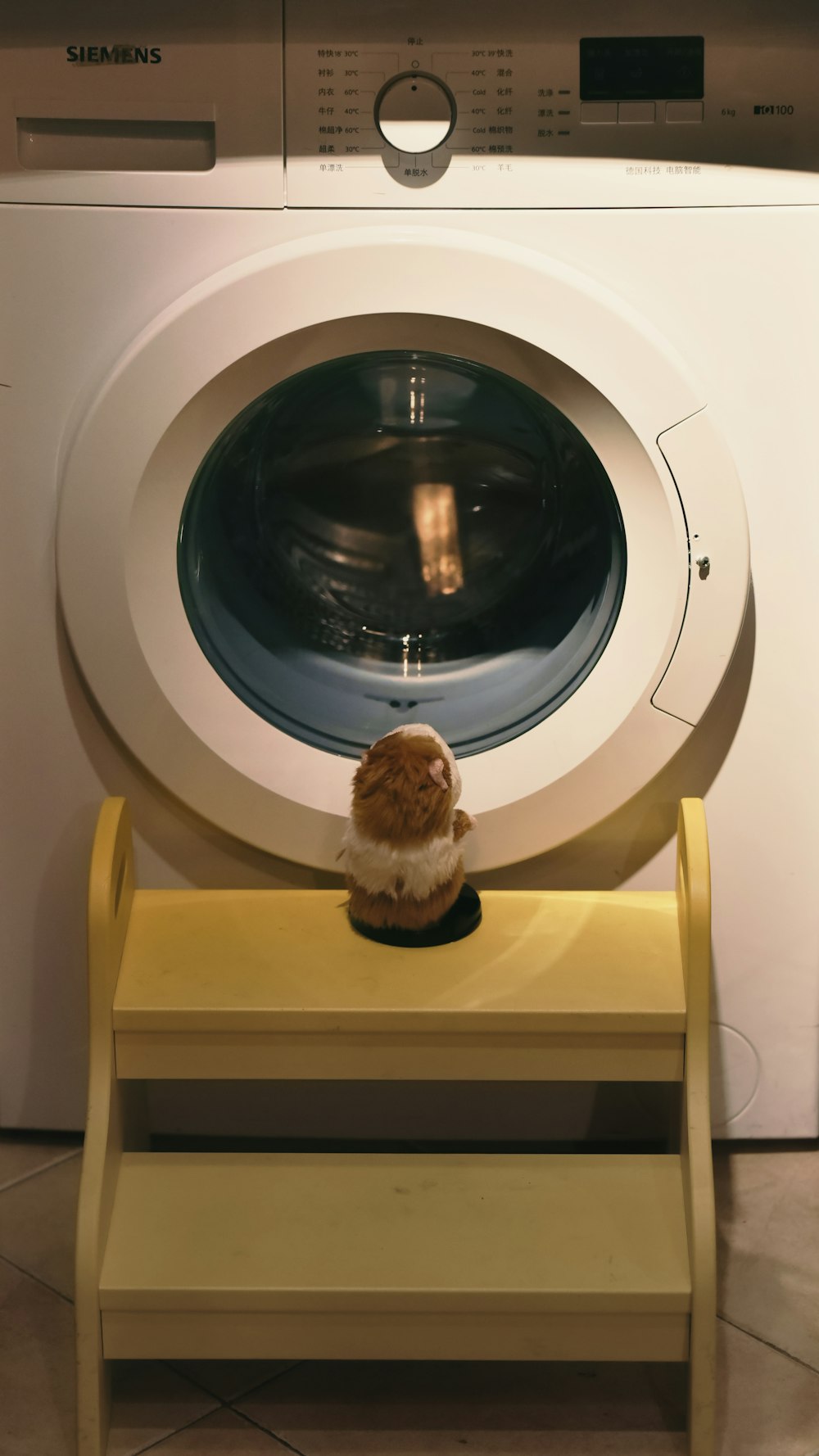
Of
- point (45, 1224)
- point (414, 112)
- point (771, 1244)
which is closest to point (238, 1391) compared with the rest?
point (45, 1224)

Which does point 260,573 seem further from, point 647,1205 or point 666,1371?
point 666,1371

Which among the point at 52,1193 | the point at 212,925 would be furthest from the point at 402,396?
the point at 52,1193

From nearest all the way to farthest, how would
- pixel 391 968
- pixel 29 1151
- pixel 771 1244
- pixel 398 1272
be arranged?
1. pixel 398 1272
2. pixel 391 968
3. pixel 771 1244
4. pixel 29 1151

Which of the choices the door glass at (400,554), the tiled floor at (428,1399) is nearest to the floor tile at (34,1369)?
the tiled floor at (428,1399)

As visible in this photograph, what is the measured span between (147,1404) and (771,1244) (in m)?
0.54

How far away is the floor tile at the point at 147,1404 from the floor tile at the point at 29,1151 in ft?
0.89

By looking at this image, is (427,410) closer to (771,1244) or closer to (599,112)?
(599,112)

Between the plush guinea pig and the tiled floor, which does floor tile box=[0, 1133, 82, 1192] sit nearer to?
the tiled floor

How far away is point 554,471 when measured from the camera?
1.14 meters

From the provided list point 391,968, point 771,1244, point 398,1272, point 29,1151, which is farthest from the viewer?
point 29,1151

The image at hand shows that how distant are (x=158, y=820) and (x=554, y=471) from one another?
46 cm

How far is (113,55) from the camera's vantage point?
98cm

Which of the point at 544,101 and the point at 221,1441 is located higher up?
the point at 544,101

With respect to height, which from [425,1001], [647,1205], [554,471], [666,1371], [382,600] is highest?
[554,471]
